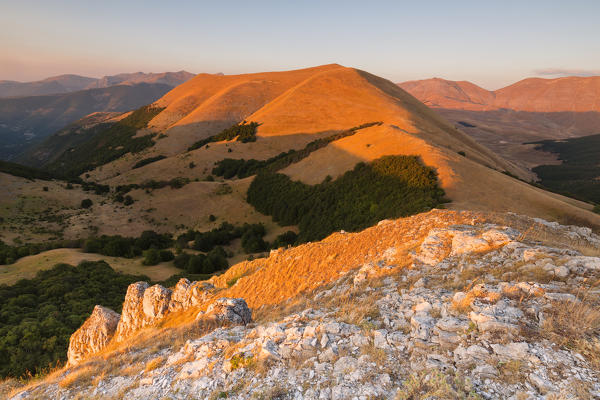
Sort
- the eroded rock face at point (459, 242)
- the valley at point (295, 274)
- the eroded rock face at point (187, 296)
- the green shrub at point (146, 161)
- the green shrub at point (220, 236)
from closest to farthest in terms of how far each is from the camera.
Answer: the valley at point (295, 274) < the eroded rock face at point (459, 242) < the eroded rock face at point (187, 296) < the green shrub at point (220, 236) < the green shrub at point (146, 161)

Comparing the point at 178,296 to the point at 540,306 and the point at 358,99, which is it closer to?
the point at 540,306

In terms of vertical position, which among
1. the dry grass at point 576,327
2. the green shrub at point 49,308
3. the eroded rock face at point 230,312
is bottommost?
the green shrub at point 49,308

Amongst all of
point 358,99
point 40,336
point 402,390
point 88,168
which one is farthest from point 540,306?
point 88,168

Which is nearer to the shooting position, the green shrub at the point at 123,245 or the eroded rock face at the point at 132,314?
the eroded rock face at the point at 132,314

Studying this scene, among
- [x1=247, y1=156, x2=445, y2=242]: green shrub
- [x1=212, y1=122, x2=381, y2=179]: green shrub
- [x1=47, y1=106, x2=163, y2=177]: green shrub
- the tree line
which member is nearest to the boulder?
[x1=247, y1=156, x2=445, y2=242]: green shrub

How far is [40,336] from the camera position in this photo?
57.6 feet

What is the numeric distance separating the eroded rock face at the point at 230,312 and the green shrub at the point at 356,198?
26.5 meters

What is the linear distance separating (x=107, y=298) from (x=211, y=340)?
2420 cm

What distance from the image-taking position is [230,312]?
31.6 feet

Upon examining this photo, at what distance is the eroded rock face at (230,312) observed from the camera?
946 centimetres

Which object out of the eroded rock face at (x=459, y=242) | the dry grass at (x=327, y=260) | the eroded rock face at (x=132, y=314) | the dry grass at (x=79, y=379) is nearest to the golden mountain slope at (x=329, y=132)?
the dry grass at (x=327, y=260)

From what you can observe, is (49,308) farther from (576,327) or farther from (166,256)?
(576,327)

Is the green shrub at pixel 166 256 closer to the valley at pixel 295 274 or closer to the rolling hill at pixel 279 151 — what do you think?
the valley at pixel 295 274

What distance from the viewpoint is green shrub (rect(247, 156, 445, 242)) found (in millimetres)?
36062
